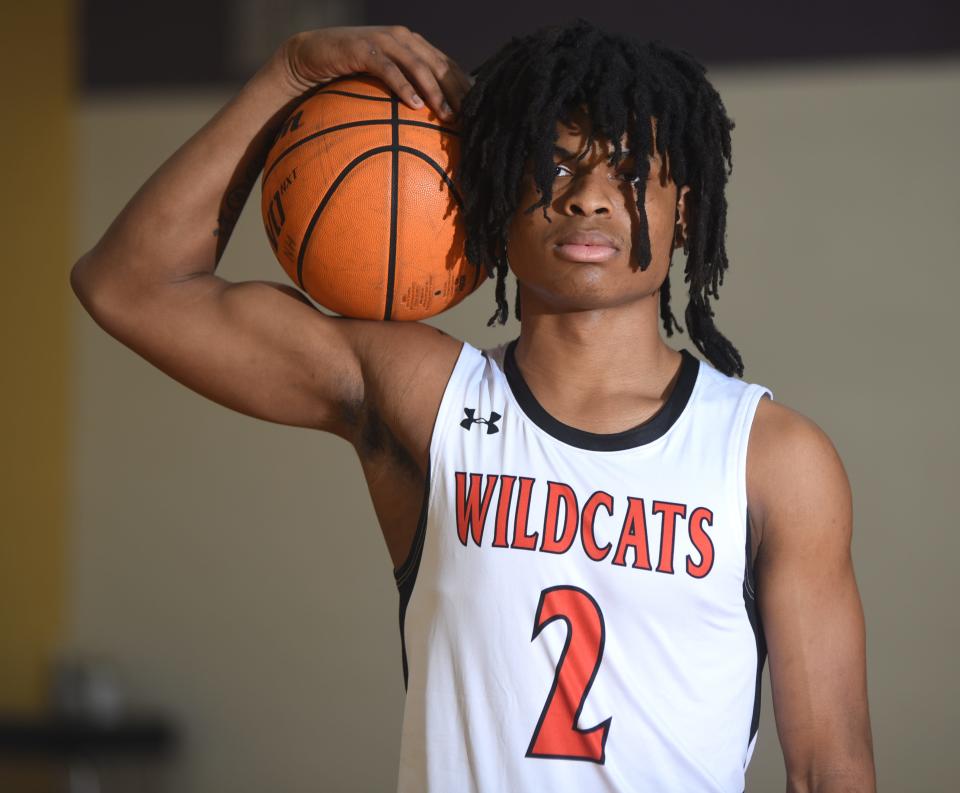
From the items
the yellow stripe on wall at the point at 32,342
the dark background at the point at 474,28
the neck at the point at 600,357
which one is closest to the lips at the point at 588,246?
the neck at the point at 600,357

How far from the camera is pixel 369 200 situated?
1479 mm

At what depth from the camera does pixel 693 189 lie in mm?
1518

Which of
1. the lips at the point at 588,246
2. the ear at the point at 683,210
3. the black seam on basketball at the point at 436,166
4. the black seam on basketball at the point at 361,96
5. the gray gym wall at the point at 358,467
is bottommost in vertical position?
the gray gym wall at the point at 358,467

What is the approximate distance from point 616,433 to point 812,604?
32cm

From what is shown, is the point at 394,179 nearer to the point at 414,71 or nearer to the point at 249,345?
the point at 414,71

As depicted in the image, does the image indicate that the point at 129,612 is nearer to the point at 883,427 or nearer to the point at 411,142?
the point at 883,427

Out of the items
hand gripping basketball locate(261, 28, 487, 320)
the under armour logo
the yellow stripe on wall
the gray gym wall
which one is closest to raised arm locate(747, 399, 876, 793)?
the under armour logo

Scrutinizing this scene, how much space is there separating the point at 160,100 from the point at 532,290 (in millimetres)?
3292

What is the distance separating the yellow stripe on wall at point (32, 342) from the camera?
442 centimetres

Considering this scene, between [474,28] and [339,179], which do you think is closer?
[339,179]

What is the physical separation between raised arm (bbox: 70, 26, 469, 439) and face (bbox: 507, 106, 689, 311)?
0.68 ft

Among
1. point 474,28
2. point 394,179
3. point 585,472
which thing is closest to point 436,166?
point 394,179

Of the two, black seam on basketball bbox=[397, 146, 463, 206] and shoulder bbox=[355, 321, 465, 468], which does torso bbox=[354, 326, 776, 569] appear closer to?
shoulder bbox=[355, 321, 465, 468]

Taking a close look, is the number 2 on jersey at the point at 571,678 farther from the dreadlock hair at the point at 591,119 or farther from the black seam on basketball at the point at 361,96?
the black seam on basketball at the point at 361,96
